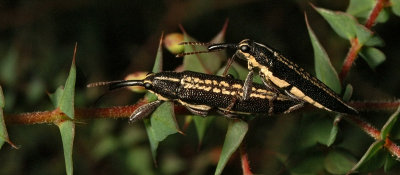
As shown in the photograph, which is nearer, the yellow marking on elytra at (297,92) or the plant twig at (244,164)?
the plant twig at (244,164)

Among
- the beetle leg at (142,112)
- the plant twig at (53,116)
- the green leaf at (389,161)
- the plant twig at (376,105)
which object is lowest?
the green leaf at (389,161)

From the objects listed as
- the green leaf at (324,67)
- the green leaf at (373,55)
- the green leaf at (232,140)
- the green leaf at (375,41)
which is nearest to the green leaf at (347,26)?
the green leaf at (375,41)

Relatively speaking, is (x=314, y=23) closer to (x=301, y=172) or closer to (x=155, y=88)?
(x=301, y=172)

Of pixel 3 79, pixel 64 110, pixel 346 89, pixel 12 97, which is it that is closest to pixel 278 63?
pixel 346 89

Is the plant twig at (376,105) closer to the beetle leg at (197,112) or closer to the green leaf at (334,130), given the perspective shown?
the green leaf at (334,130)

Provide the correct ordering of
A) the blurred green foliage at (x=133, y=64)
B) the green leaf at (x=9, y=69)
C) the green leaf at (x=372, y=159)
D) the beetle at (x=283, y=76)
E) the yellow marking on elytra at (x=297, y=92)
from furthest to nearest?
1. the blurred green foliage at (x=133, y=64)
2. the green leaf at (x=9, y=69)
3. the yellow marking on elytra at (x=297, y=92)
4. the beetle at (x=283, y=76)
5. the green leaf at (x=372, y=159)
